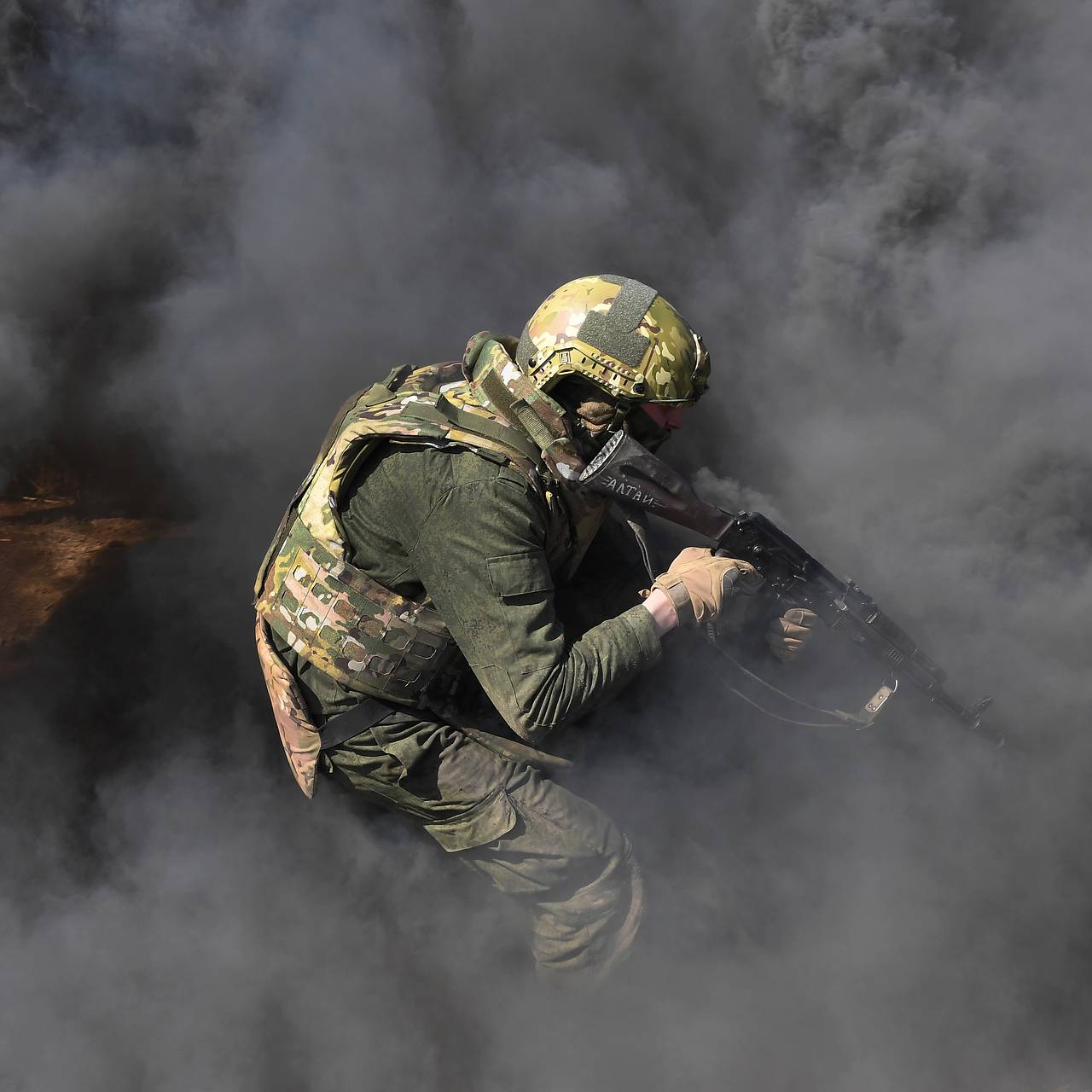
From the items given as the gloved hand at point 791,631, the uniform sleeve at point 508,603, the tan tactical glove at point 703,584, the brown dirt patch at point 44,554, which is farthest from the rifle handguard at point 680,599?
the brown dirt patch at point 44,554

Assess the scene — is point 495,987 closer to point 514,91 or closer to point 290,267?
point 290,267

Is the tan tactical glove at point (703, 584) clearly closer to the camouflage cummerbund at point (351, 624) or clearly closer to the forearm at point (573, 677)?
the forearm at point (573, 677)

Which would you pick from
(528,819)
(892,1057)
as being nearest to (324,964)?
(528,819)

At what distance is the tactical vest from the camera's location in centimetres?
246

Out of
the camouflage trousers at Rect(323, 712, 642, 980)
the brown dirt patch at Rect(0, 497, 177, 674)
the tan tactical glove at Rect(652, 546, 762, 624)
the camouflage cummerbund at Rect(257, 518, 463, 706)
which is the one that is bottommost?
the brown dirt patch at Rect(0, 497, 177, 674)

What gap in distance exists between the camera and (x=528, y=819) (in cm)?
278

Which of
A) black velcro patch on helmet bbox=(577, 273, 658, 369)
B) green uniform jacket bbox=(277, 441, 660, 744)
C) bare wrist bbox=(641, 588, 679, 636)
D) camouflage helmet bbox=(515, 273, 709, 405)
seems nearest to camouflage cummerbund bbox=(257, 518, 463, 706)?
green uniform jacket bbox=(277, 441, 660, 744)

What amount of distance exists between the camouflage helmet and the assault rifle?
158 mm

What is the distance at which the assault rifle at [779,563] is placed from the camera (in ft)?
8.43

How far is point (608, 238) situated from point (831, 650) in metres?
2.37

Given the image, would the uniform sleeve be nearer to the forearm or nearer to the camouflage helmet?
the forearm

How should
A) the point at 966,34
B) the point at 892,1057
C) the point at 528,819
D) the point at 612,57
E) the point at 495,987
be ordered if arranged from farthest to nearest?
the point at 612,57 → the point at 966,34 → the point at 495,987 → the point at 892,1057 → the point at 528,819

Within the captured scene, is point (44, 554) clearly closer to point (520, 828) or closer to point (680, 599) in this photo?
point (520, 828)

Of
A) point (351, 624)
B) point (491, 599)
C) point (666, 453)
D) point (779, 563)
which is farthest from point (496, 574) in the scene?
point (666, 453)
